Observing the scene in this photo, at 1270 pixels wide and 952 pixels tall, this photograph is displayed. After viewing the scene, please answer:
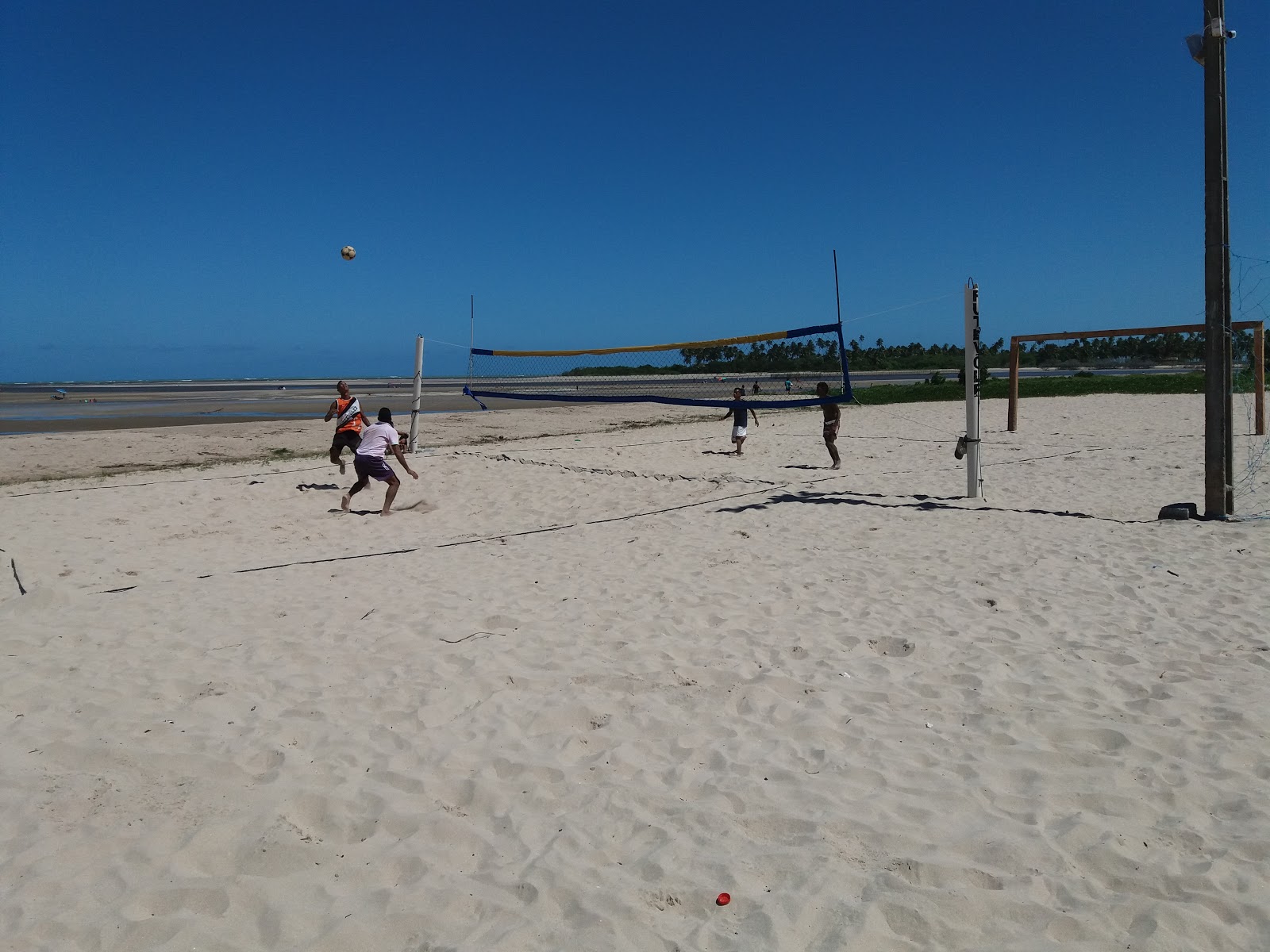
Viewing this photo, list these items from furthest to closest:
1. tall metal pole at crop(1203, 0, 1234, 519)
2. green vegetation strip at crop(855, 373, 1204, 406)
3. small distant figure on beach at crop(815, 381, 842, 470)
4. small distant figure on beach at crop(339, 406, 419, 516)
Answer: green vegetation strip at crop(855, 373, 1204, 406) → small distant figure on beach at crop(815, 381, 842, 470) → small distant figure on beach at crop(339, 406, 419, 516) → tall metal pole at crop(1203, 0, 1234, 519)

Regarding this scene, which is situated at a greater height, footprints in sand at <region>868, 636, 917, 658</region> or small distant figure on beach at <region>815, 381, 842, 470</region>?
small distant figure on beach at <region>815, 381, 842, 470</region>

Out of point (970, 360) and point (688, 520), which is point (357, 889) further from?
point (970, 360)

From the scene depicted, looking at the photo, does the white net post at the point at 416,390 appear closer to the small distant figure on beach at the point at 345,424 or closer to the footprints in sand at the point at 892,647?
the small distant figure on beach at the point at 345,424

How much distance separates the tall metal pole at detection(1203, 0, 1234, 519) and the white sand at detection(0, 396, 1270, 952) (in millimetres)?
490

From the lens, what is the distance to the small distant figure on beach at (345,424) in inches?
369

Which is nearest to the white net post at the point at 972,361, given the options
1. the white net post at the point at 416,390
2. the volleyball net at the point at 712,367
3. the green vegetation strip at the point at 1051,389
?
the volleyball net at the point at 712,367

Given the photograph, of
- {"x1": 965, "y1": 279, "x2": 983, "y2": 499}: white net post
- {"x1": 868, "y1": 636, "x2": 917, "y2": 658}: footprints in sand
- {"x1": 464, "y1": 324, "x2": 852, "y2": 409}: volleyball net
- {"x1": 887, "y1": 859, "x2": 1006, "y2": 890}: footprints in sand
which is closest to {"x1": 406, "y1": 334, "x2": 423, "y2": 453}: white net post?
{"x1": 464, "y1": 324, "x2": 852, "y2": 409}: volleyball net

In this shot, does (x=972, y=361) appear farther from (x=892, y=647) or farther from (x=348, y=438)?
(x=348, y=438)

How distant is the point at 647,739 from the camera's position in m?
3.16

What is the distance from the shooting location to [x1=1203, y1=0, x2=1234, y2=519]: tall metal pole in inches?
247

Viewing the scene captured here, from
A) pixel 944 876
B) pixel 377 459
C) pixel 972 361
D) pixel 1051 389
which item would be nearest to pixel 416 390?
pixel 377 459

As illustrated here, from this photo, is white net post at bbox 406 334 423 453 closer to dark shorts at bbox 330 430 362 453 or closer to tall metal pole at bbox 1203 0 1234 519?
dark shorts at bbox 330 430 362 453

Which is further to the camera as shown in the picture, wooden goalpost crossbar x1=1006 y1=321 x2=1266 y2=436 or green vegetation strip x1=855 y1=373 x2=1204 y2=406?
green vegetation strip x1=855 y1=373 x2=1204 y2=406

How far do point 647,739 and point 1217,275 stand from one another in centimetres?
610
